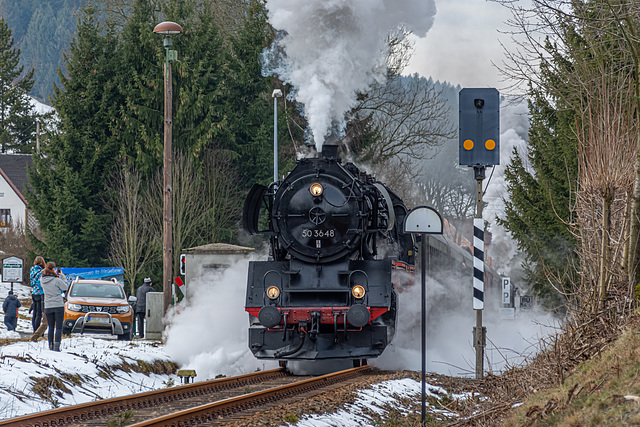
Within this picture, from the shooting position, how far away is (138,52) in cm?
2991

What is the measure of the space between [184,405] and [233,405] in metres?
0.82

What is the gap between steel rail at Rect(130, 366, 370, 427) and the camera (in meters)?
7.79

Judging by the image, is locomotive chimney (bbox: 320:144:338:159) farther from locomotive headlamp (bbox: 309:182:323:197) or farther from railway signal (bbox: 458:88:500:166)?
railway signal (bbox: 458:88:500:166)

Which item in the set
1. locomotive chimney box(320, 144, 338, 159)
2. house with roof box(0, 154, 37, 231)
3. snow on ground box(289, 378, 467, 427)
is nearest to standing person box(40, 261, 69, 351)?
locomotive chimney box(320, 144, 338, 159)

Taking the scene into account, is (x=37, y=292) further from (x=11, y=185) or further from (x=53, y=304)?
(x=11, y=185)

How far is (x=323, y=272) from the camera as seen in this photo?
12469 mm

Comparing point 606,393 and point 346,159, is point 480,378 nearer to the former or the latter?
point 606,393

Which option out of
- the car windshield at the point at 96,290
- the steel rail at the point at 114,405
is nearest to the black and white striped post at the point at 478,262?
the steel rail at the point at 114,405

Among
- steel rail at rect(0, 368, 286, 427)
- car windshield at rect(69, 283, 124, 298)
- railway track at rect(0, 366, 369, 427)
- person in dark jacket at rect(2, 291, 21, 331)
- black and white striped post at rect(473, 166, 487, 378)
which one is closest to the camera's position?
steel rail at rect(0, 368, 286, 427)

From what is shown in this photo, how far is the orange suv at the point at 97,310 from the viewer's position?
58.8ft

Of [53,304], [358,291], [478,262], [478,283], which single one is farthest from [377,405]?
[53,304]

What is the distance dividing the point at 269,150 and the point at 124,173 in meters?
5.53

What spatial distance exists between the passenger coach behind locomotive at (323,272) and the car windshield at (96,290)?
814 centimetres

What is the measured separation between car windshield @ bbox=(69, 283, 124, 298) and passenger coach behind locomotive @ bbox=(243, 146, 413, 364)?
8.14 m
